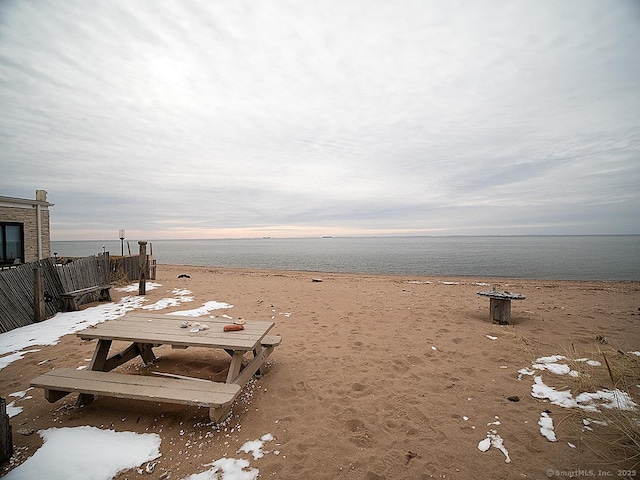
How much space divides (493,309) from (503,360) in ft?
8.55

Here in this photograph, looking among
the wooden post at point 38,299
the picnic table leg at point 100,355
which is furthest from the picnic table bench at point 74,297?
the picnic table leg at point 100,355

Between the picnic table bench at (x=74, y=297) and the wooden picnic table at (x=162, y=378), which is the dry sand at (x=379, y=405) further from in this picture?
the picnic table bench at (x=74, y=297)

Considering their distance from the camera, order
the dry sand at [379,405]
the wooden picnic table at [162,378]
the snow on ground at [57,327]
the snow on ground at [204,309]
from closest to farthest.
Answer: the dry sand at [379,405] → the wooden picnic table at [162,378] → the snow on ground at [57,327] → the snow on ground at [204,309]

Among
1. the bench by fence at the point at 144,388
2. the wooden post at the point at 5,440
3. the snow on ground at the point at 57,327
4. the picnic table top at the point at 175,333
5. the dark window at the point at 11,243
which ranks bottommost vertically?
the snow on ground at the point at 57,327

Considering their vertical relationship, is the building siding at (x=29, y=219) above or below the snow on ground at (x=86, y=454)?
above

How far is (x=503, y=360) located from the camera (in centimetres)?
485

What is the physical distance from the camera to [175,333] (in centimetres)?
375

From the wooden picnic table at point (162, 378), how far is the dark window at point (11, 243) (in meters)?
12.1

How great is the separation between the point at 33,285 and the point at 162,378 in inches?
246

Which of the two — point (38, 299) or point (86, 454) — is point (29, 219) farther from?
point (86, 454)

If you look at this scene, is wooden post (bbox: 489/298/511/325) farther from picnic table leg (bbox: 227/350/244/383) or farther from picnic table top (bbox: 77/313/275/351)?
picnic table leg (bbox: 227/350/244/383)

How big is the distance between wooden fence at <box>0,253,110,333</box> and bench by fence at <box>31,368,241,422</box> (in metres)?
4.72

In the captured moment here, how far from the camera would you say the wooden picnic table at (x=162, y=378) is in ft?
9.77

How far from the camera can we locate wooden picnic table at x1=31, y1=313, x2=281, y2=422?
2979 millimetres
